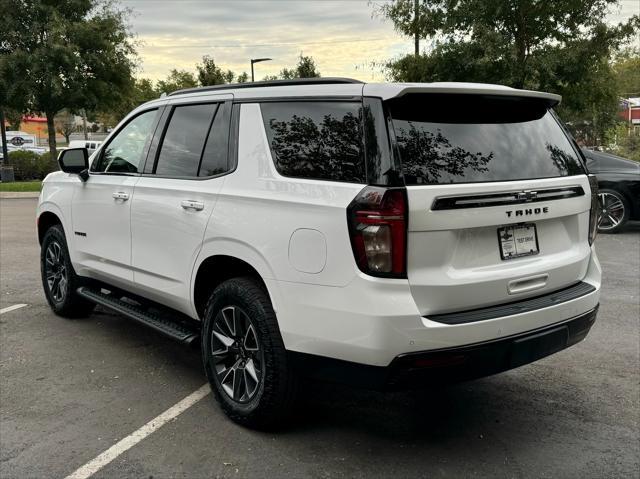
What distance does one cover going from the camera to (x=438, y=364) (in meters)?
2.85

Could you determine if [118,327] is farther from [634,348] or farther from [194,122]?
[634,348]

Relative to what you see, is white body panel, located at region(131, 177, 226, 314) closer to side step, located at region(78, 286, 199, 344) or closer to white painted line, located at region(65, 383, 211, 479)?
side step, located at region(78, 286, 199, 344)

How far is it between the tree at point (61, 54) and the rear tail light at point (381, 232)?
20353 mm

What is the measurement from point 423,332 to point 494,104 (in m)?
1.32

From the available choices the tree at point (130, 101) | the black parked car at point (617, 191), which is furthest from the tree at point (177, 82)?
the black parked car at point (617, 191)

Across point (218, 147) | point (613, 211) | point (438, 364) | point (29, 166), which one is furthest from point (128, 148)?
point (29, 166)

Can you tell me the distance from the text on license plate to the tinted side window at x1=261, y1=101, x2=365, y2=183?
2.61ft

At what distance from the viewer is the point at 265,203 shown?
327 centimetres

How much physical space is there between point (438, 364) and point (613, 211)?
8957 mm

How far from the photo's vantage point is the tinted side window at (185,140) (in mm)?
3963

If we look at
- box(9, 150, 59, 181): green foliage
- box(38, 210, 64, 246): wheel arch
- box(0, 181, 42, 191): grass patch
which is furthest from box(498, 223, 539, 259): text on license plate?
box(9, 150, 59, 181): green foliage

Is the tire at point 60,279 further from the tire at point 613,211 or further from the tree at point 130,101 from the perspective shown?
the tree at point 130,101

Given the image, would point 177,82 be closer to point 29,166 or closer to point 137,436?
→ point 29,166

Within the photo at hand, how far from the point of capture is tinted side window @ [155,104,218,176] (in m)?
3.96
